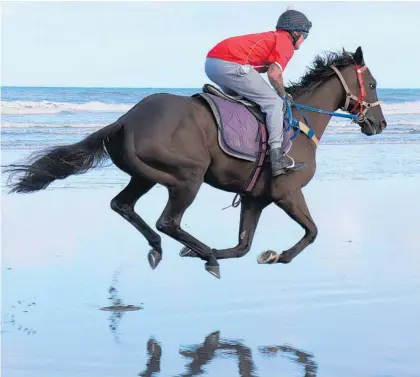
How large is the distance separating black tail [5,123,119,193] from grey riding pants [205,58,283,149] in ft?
3.41

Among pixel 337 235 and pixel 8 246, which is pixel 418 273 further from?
pixel 8 246

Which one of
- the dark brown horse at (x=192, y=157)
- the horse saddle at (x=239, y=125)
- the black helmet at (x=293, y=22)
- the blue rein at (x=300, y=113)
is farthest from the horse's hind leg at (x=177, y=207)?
the black helmet at (x=293, y=22)

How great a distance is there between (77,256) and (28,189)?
182cm

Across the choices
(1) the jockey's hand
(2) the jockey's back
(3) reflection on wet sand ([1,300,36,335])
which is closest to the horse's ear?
(1) the jockey's hand

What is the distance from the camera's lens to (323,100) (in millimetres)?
9508

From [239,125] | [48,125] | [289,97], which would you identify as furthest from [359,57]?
[48,125]

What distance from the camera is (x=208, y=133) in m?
8.54

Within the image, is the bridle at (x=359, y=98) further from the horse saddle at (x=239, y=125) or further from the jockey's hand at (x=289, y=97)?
the horse saddle at (x=239, y=125)

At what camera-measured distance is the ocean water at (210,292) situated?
7078mm

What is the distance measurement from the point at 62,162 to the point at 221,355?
8.04 feet

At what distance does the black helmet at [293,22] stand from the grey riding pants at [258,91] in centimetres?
44

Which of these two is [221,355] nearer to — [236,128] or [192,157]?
[192,157]

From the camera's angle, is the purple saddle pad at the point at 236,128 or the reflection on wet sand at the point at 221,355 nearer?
the reflection on wet sand at the point at 221,355

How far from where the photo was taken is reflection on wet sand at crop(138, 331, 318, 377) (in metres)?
6.84
